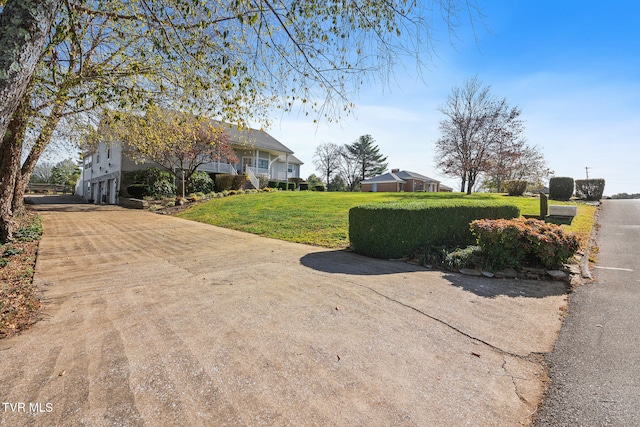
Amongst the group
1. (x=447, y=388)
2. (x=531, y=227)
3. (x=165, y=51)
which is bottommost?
(x=447, y=388)

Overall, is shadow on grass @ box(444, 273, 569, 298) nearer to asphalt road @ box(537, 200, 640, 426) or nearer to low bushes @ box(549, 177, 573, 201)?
asphalt road @ box(537, 200, 640, 426)

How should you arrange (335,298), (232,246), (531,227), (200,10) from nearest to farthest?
(335,298) → (200,10) → (531,227) → (232,246)

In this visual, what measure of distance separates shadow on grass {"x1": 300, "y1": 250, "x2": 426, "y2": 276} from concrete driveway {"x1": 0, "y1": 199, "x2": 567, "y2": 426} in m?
0.36

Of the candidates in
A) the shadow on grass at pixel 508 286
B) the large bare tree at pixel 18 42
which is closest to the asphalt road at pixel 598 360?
the shadow on grass at pixel 508 286

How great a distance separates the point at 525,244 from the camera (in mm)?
5051

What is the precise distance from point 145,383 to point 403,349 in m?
2.11

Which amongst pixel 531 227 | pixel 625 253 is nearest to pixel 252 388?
pixel 531 227

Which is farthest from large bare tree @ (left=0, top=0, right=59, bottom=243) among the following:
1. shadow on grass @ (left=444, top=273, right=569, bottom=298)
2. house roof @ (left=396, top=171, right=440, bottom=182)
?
house roof @ (left=396, top=171, right=440, bottom=182)

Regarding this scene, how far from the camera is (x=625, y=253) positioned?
6.46 meters

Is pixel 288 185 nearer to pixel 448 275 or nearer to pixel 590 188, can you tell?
pixel 590 188

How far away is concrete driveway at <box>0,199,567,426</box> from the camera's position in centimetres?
183

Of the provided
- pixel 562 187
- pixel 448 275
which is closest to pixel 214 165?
pixel 448 275

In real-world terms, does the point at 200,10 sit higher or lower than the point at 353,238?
higher

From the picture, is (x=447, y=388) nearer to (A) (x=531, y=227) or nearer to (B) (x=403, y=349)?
(B) (x=403, y=349)
